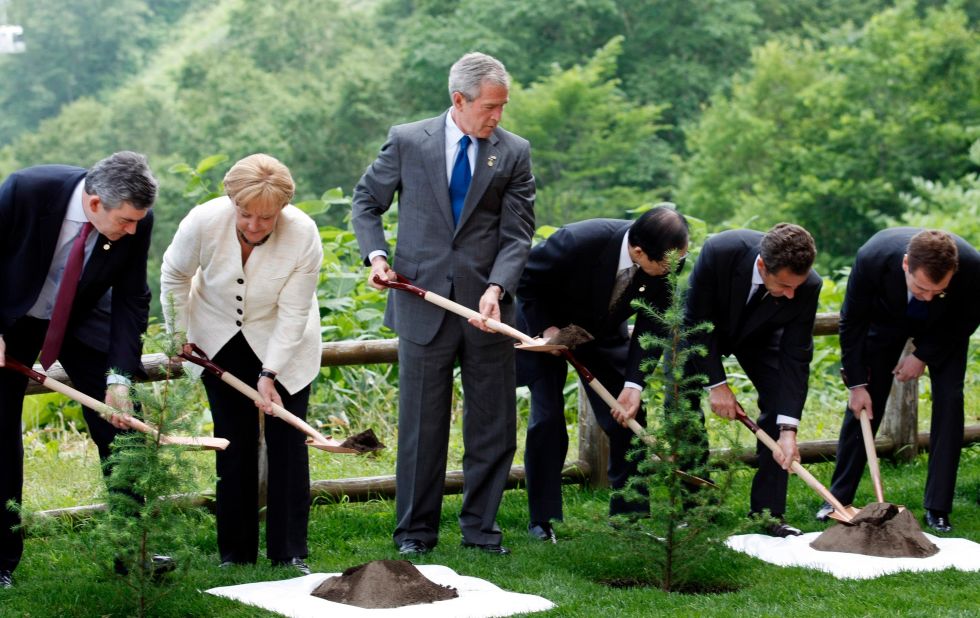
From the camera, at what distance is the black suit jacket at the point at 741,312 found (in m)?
5.89

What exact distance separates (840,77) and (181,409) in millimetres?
27495

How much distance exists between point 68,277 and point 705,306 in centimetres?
278

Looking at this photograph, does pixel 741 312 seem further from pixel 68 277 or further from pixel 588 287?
pixel 68 277

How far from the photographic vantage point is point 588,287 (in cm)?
593

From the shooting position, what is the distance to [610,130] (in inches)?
1416

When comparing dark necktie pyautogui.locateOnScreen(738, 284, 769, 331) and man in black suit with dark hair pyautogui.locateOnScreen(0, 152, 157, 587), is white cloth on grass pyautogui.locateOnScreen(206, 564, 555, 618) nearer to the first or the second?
man in black suit with dark hair pyautogui.locateOnScreen(0, 152, 157, 587)

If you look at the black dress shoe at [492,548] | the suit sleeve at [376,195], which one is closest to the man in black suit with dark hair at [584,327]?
the black dress shoe at [492,548]

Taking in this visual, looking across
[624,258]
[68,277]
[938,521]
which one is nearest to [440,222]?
[624,258]

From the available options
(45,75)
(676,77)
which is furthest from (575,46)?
(45,75)

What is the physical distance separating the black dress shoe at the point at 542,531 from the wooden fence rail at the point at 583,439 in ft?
2.02

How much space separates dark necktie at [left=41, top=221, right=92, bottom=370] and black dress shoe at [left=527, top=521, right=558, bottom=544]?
2.39 metres

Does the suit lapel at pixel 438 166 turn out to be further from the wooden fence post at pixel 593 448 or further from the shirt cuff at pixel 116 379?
the wooden fence post at pixel 593 448

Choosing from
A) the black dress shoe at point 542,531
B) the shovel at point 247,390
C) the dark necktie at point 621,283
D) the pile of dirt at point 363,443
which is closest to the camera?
the shovel at point 247,390

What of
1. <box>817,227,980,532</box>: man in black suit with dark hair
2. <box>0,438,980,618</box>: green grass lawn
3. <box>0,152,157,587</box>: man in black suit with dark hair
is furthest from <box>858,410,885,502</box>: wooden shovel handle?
<box>0,152,157,587</box>: man in black suit with dark hair
